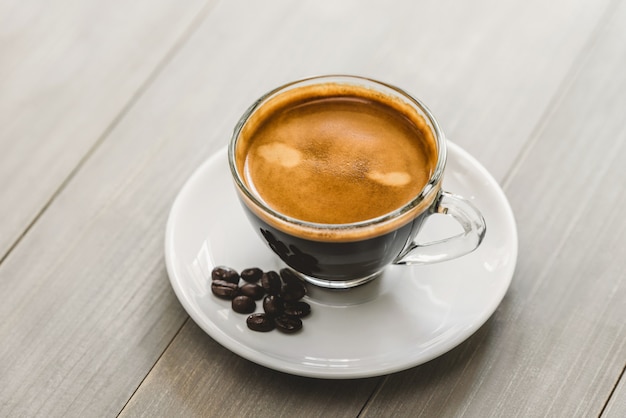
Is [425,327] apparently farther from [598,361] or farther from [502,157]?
[502,157]

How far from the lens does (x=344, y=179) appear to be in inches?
47.7

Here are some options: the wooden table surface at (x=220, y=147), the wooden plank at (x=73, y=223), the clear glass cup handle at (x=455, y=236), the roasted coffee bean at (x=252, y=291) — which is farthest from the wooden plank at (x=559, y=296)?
the wooden plank at (x=73, y=223)

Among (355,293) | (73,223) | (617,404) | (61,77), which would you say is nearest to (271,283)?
(355,293)

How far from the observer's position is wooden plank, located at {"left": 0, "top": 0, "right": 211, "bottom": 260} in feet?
4.95

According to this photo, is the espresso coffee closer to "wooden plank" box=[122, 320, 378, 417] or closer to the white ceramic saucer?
the white ceramic saucer

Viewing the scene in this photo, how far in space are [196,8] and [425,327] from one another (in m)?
0.98

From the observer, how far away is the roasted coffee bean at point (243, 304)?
1.23m

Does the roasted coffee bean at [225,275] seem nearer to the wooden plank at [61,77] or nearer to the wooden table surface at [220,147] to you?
the wooden table surface at [220,147]

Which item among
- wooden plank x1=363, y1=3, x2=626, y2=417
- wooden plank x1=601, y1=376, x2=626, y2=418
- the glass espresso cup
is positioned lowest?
wooden plank x1=601, y1=376, x2=626, y2=418

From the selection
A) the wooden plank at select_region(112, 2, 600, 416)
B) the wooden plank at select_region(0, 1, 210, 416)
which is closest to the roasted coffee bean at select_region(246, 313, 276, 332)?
the wooden plank at select_region(0, 1, 210, 416)

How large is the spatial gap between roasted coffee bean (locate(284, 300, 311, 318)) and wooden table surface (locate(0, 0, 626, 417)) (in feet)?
0.31

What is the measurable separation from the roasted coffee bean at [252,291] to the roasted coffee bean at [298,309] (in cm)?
5

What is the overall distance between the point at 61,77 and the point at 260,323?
817mm

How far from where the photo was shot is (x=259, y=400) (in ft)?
3.88
